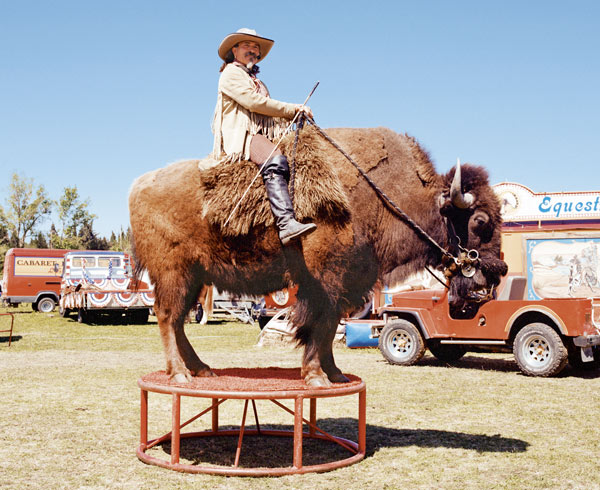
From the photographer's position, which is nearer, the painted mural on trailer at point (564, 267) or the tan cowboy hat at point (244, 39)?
the tan cowboy hat at point (244, 39)

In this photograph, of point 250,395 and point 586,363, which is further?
point 586,363

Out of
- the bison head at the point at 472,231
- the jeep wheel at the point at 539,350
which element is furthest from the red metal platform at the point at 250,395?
the jeep wheel at the point at 539,350

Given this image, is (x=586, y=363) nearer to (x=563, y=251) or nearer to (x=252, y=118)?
(x=563, y=251)

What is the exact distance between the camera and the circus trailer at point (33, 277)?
26.6 m

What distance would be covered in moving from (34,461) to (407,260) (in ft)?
10.3

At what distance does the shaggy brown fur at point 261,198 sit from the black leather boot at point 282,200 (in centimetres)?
11

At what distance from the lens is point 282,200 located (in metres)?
4.29

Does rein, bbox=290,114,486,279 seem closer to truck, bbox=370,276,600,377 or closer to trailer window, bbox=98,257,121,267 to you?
truck, bbox=370,276,600,377

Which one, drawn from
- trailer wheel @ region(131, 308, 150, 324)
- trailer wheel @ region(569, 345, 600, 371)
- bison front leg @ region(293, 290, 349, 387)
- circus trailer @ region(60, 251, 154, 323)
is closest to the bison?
bison front leg @ region(293, 290, 349, 387)

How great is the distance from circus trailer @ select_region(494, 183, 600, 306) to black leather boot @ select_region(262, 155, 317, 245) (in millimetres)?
12947

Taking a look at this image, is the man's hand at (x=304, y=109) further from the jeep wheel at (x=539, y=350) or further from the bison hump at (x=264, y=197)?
the jeep wheel at (x=539, y=350)

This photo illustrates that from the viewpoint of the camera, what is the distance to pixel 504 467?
467cm

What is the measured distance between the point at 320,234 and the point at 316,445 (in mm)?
1938

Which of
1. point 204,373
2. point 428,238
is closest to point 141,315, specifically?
point 204,373
